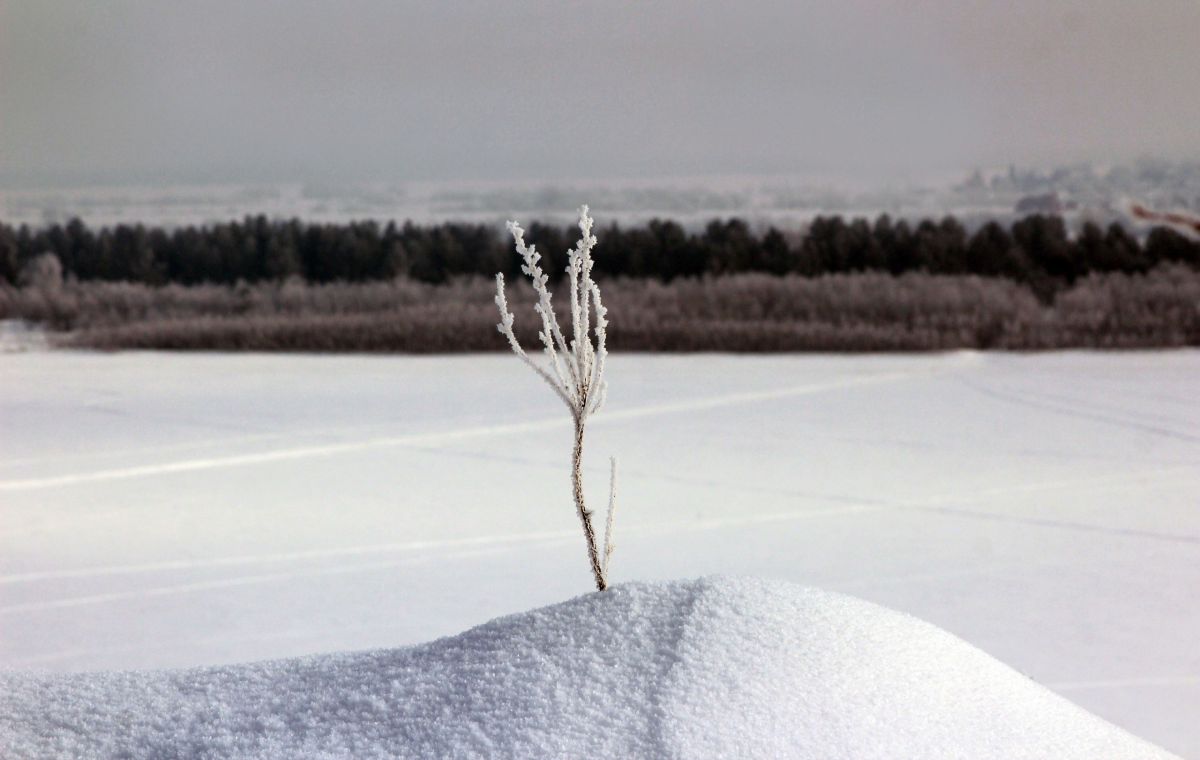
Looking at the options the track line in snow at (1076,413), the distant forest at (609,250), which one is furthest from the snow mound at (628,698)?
the distant forest at (609,250)

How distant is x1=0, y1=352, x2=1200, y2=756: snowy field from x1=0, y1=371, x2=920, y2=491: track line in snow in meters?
0.01

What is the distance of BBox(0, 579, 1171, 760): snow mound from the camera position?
1440 millimetres

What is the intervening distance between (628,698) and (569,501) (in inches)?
91.1

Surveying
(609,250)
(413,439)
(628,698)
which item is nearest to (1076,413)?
(609,250)

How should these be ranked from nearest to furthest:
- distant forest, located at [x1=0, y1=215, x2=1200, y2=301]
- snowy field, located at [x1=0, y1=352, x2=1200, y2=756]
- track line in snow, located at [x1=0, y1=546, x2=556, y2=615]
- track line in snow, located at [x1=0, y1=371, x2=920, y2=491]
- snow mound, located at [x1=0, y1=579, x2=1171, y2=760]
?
snow mound, located at [x1=0, y1=579, x2=1171, y2=760], snowy field, located at [x1=0, y1=352, x2=1200, y2=756], track line in snow, located at [x1=0, y1=546, x2=556, y2=615], track line in snow, located at [x1=0, y1=371, x2=920, y2=491], distant forest, located at [x1=0, y1=215, x2=1200, y2=301]

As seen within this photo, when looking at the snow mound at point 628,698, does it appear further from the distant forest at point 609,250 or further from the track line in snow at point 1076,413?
the distant forest at point 609,250

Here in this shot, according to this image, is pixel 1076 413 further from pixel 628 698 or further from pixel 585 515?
pixel 628 698

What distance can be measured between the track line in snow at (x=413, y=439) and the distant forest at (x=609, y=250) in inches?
16.6

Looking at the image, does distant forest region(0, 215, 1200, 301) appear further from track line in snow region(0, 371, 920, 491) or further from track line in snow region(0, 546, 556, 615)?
track line in snow region(0, 546, 556, 615)

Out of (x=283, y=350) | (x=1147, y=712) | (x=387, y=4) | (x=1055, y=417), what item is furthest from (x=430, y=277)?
(x=1147, y=712)

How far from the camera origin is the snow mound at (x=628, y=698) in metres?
1.44

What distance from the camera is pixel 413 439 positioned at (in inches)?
173

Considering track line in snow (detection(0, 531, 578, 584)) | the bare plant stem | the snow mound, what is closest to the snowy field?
track line in snow (detection(0, 531, 578, 584))

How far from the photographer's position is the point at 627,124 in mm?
4828
